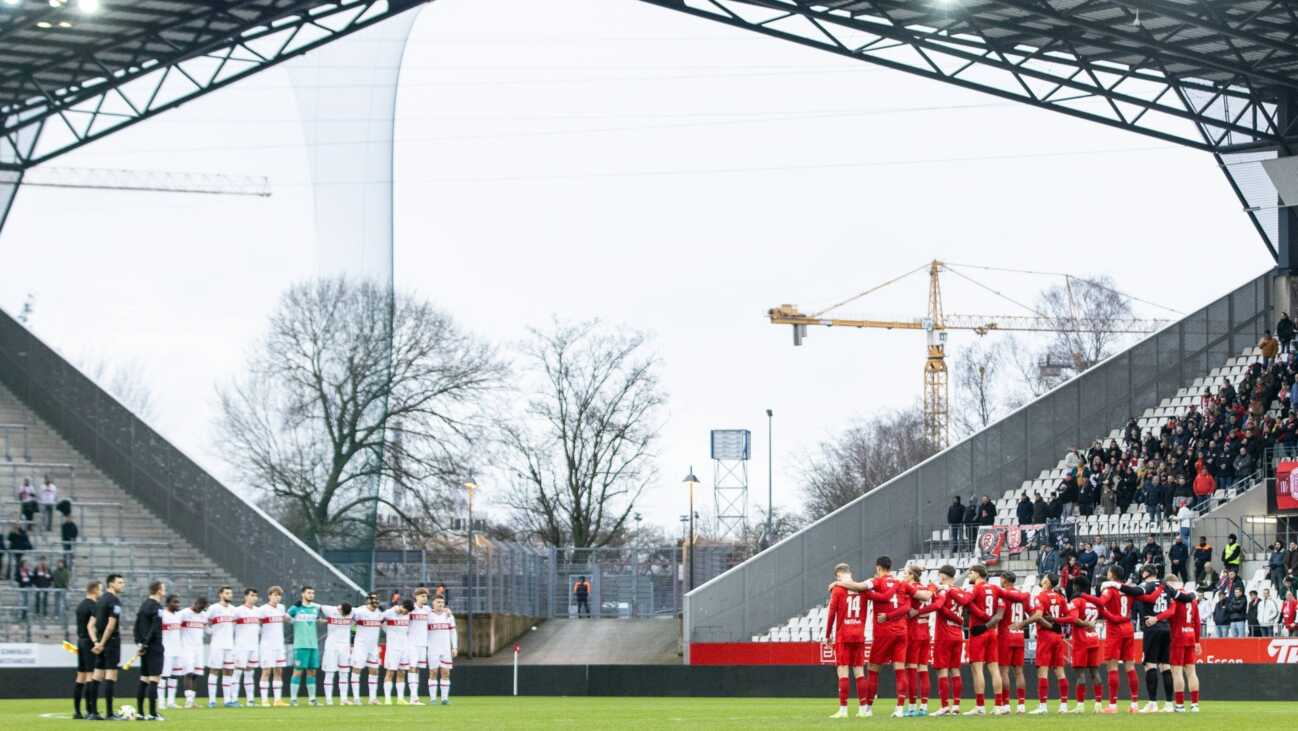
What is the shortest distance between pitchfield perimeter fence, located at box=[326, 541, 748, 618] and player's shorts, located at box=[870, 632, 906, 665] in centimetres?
2399

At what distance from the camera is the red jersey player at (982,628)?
1072 inches

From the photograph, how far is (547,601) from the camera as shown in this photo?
56906 mm

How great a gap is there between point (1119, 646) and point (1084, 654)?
530 mm

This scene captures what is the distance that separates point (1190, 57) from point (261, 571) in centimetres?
2299

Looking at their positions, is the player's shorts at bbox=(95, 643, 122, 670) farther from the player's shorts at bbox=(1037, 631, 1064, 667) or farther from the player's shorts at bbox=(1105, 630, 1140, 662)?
the player's shorts at bbox=(1105, 630, 1140, 662)

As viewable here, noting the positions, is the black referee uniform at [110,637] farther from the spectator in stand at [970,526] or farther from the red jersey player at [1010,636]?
the spectator in stand at [970,526]

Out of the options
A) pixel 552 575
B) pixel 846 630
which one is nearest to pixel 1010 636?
pixel 846 630

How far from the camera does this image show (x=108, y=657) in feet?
89.4

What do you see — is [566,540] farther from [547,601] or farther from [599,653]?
[599,653]

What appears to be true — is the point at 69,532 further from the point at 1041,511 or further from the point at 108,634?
the point at 1041,511

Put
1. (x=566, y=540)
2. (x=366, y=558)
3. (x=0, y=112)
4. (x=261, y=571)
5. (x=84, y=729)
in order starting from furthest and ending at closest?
(x=566, y=540), (x=0, y=112), (x=261, y=571), (x=366, y=558), (x=84, y=729)

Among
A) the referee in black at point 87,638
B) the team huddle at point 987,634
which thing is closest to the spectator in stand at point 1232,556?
the team huddle at point 987,634

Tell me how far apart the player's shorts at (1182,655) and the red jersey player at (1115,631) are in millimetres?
584

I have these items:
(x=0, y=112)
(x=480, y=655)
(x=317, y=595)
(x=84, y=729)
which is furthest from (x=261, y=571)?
(x=84, y=729)
